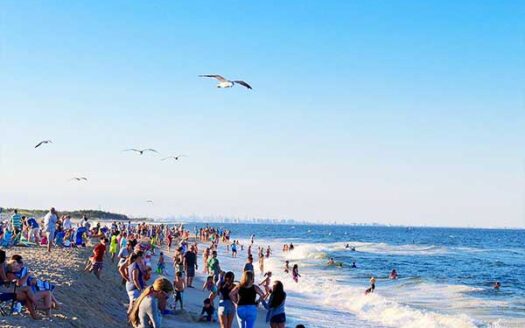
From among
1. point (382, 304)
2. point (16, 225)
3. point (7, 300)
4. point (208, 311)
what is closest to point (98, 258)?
point (208, 311)

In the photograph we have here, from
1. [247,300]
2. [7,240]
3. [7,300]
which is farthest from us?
[7,240]

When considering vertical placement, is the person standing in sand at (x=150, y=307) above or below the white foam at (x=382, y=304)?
above

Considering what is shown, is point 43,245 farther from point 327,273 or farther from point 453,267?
point 453,267

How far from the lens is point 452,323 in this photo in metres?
17.8

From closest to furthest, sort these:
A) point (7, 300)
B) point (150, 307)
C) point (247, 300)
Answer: point (150, 307)
point (247, 300)
point (7, 300)

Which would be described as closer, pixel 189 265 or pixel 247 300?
pixel 247 300

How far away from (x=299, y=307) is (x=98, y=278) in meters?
6.99

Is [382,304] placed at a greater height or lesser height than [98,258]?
lesser

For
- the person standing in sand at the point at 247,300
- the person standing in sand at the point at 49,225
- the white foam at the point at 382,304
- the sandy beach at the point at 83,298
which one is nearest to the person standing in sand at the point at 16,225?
the person standing in sand at the point at 49,225

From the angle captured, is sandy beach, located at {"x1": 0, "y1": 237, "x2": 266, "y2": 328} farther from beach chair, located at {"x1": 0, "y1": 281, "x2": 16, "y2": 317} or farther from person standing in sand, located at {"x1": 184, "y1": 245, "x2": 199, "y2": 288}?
person standing in sand, located at {"x1": 184, "y1": 245, "x2": 199, "y2": 288}

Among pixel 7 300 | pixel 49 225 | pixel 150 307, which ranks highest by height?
pixel 49 225

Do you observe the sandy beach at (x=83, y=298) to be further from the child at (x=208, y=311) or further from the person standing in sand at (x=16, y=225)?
the person standing in sand at (x=16, y=225)

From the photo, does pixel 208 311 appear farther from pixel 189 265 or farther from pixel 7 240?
pixel 7 240

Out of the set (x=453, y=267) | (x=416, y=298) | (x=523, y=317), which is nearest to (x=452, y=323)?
(x=523, y=317)
